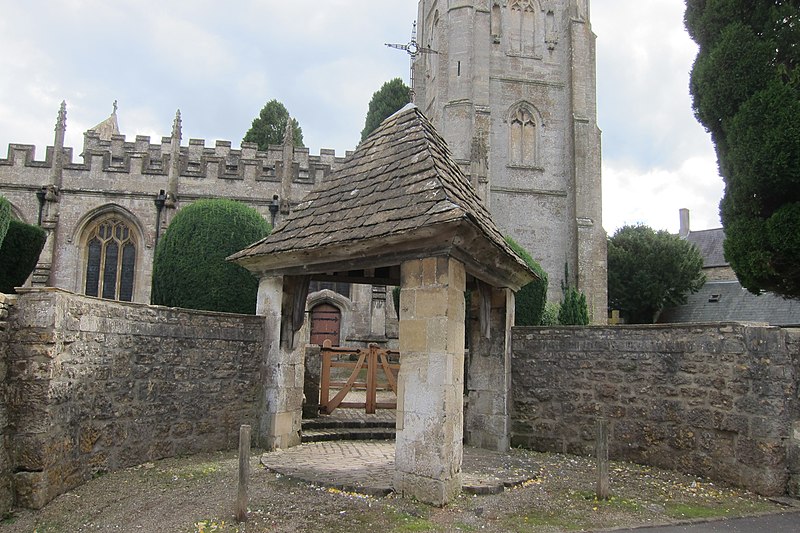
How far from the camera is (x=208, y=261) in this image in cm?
1423

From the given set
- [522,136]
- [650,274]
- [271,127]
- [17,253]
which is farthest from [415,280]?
[271,127]

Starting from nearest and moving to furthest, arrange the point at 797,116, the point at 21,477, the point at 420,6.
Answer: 1. the point at 21,477
2. the point at 797,116
3. the point at 420,6

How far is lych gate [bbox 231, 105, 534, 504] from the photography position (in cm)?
573

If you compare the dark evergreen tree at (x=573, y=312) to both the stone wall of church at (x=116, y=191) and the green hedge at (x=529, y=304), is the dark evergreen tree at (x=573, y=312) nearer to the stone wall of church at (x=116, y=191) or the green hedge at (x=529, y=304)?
the green hedge at (x=529, y=304)

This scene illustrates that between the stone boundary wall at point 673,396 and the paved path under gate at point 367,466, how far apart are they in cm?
103

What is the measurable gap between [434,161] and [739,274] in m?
7.60

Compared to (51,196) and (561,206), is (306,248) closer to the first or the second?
(51,196)

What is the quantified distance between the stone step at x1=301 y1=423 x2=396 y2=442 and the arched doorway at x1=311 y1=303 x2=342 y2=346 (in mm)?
13844

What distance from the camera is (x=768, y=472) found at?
21.4ft

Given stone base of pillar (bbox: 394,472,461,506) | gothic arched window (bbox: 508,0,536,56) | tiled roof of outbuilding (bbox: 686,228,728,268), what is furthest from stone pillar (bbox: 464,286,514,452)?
tiled roof of outbuilding (bbox: 686,228,728,268)

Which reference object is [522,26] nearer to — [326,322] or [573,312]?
[573,312]

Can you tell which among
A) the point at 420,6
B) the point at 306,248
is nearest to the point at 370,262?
the point at 306,248

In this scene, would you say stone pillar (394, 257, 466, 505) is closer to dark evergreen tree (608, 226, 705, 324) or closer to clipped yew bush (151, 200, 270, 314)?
clipped yew bush (151, 200, 270, 314)

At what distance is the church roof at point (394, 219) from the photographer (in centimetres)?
583
